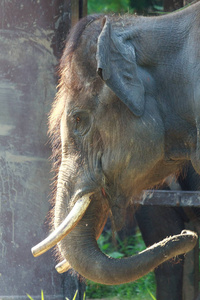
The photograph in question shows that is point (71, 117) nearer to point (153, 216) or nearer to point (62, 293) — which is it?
point (62, 293)

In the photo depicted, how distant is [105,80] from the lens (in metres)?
3.24

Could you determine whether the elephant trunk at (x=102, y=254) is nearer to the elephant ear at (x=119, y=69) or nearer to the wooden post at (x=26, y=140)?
the elephant ear at (x=119, y=69)

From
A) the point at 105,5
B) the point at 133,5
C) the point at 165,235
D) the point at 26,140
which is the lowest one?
the point at 165,235

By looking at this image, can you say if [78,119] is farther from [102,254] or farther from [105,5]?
[105,5]

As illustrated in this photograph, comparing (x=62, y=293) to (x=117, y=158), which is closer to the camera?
(x=117, y=158)

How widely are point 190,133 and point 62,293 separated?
1656 mm

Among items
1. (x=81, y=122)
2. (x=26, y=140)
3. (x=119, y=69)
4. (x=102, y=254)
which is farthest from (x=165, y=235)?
(x=119, y=69)

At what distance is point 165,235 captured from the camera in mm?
5465

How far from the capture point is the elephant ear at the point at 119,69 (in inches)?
127

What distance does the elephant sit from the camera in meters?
3.36

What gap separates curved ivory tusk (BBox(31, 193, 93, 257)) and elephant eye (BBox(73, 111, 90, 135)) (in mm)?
329

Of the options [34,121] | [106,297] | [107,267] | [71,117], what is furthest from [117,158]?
[106,297]

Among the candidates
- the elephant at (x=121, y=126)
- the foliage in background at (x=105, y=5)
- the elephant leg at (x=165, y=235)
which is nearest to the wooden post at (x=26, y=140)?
the elephant at (x=121, y=126)

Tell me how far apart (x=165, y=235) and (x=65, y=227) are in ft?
7.34
